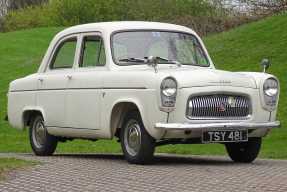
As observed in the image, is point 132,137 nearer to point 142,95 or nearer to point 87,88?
point 142,95

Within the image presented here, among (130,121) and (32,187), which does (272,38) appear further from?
(32,187)

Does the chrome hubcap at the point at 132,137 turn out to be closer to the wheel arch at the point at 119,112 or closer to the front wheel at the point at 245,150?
the wheel arch at the point at 119,112

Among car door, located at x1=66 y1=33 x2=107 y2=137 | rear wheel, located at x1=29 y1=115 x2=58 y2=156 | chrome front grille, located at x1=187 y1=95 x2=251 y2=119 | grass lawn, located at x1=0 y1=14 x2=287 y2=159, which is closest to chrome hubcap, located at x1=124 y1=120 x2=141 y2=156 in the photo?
car door, located at x1=66 y1=33 x2=107 y2=137

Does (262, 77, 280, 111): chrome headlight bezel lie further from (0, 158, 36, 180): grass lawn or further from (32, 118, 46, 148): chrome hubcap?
(32, 118, 46, 148): chrome hubcap

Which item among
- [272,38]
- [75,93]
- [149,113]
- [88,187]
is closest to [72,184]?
[88,187]

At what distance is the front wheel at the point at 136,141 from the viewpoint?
10695mm

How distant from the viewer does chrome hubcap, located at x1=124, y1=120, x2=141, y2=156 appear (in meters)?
10.9

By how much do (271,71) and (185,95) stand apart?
1606 centimetres

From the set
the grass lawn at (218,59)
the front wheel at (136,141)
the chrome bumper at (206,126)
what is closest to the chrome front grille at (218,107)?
the chrome bumper at (206,126)

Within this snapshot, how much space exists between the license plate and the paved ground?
319mm

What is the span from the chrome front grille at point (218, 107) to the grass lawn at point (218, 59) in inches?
107

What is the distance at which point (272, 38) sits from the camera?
102ft

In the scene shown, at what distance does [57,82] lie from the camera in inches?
494

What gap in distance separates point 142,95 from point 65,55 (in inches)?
103
